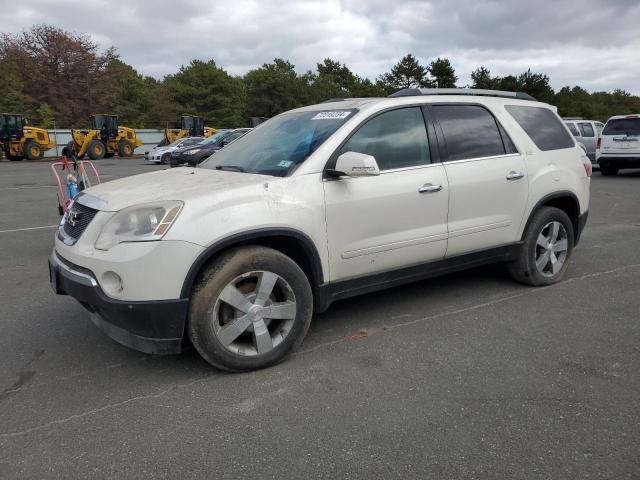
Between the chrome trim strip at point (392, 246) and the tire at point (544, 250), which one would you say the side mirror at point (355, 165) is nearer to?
the chrome trim strip at point (392, 246)

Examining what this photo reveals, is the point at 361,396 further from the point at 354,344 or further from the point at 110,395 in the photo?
the point at 110,395

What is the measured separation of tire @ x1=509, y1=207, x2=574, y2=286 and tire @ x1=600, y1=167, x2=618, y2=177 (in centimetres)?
1339

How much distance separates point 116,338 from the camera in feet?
10.3

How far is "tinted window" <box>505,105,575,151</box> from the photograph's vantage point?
4.75 m

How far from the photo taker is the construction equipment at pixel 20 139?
26.4m

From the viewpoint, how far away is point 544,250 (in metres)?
4.87

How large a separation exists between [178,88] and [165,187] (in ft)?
200

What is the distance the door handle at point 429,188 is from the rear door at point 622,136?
14174mm

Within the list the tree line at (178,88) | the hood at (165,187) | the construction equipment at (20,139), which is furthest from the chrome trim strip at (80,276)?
the tree line at (178,88)

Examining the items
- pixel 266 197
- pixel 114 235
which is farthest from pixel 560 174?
pixel 114 235

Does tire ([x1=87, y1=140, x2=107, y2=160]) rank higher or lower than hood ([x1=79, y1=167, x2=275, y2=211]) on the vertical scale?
higher

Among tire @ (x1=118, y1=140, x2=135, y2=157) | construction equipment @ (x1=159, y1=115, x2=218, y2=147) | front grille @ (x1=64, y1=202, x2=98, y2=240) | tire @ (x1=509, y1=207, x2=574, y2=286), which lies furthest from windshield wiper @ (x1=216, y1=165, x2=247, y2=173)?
construction equipment @ (x1=159, y1=115, x2=218, y2=147)

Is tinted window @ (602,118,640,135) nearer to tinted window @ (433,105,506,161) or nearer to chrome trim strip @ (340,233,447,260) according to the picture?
tinted window @ (433,105,506,161)

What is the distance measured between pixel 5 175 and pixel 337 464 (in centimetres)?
2017
